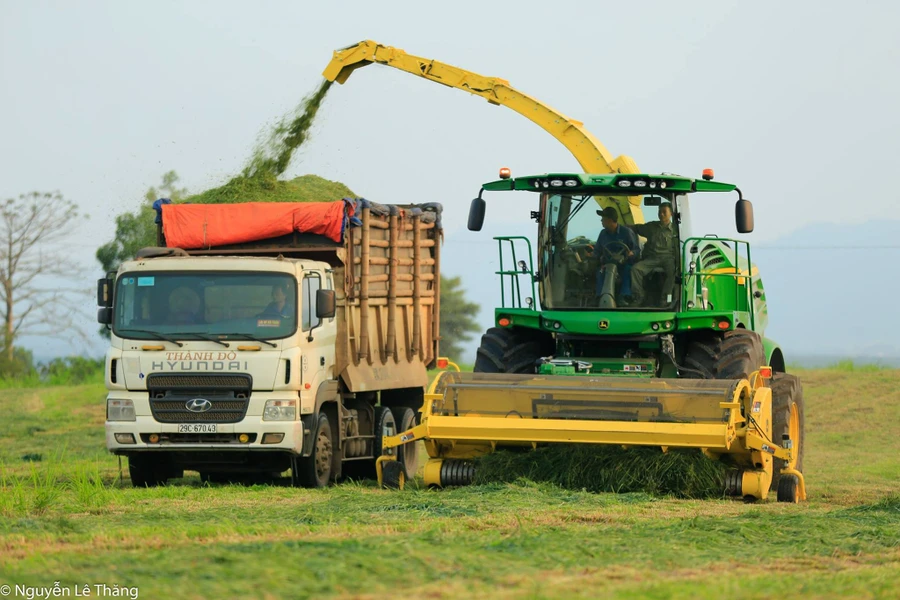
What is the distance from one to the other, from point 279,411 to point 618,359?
340 cm

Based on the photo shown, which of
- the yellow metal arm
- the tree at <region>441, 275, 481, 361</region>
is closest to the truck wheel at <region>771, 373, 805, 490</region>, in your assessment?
the yellow metal arm

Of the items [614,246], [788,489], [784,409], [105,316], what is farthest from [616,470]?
[105,316]

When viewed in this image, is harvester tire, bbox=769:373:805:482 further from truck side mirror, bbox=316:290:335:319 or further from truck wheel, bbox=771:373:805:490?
truck side mirror, bbox=316:290:335:319

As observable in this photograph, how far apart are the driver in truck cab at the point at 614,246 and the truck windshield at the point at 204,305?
3078mm

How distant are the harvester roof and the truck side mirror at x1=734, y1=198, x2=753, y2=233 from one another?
0.42 metres

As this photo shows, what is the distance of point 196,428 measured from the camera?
43.3ft

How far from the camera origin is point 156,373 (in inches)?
522

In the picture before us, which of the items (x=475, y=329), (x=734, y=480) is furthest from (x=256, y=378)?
(x=475, y=329)

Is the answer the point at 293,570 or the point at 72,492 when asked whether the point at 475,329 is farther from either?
the point at 293,570

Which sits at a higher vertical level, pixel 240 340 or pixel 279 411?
pixel 240 340

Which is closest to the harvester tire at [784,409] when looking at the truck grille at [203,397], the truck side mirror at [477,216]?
the truck side mirror at [477,216]

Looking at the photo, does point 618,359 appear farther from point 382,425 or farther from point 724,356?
point 382,425

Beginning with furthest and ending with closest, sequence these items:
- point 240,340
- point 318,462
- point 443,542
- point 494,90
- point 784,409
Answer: point 494,90 → point 318,462 → point 784,409 → point 240,340 → point 443,542

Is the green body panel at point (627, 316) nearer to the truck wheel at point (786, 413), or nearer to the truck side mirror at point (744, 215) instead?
the truck side mirror at point (744, 215)
